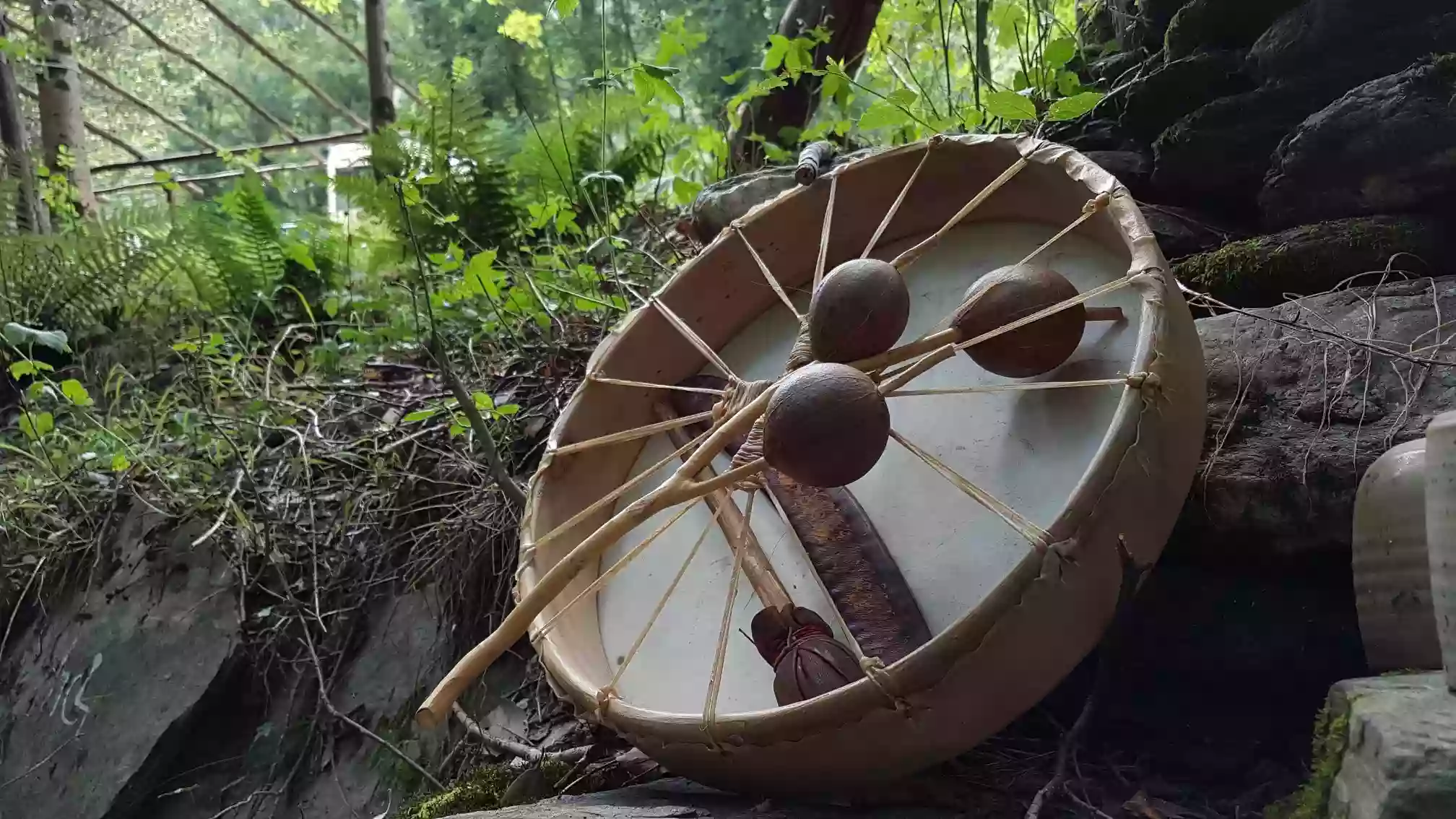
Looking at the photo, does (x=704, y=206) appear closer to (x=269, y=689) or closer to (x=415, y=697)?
(x=415, y=697)

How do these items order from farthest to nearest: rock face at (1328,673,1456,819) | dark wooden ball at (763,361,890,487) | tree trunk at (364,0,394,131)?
tree trunk at (364,0,394,131), dark wooden ball at (763,361,890,487), rock face at (1328,673,1456,819)

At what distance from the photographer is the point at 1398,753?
523 millimetres

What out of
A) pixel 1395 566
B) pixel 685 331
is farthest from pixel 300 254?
pixel 1395 566

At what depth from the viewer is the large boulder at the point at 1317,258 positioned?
1.07m

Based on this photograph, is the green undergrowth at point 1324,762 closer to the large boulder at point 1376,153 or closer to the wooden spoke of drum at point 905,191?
the wooden spoke of drum at point 905,191

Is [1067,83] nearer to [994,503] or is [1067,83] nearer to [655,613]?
[994,503]

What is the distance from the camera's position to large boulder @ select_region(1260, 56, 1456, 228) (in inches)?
40.6

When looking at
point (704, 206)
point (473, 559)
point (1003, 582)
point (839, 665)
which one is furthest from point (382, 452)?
point (1003, 582)

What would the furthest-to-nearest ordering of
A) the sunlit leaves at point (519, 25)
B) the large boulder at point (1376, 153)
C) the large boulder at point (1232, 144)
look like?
the sunlit leaves at point (519, 25) → the large boulder at point (1232, 144) → the large boulder at point (1376, 153)

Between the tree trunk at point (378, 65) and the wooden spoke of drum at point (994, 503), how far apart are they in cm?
256

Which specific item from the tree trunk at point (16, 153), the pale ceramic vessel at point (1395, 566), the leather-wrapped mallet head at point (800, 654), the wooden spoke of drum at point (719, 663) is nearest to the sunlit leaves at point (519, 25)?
the wooden spoke of drum at point (719, 663)

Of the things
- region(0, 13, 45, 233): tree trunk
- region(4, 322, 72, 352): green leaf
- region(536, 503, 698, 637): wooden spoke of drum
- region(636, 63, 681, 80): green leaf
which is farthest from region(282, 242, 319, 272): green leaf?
region(536, 503, 698, 637): wooden spoke of drum

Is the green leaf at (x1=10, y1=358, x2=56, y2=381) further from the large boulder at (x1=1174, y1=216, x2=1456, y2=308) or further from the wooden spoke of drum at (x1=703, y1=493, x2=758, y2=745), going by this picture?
the large boulder at (x1=1174, y1=216, x2=1456, y2=308)

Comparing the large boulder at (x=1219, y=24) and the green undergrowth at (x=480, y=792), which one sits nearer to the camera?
the green undergrowth at (x=480, y=792)
